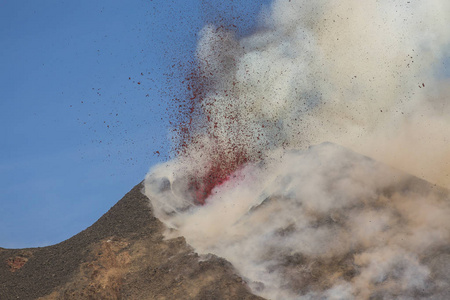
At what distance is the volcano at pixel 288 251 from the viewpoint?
21.6m

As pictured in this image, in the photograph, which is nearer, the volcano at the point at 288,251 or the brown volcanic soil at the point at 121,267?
the volcano at the point at 288,251

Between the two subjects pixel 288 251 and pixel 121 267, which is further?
pixel 121 267

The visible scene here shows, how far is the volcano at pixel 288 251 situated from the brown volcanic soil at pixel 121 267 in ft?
0.18

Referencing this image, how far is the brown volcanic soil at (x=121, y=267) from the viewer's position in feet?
75.0

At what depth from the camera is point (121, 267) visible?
25.1 meters

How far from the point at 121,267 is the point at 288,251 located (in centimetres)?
716

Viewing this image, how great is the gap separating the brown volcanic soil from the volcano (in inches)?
2.1

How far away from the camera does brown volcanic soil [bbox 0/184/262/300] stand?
901 inches

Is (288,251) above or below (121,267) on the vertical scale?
above

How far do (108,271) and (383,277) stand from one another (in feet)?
37.1

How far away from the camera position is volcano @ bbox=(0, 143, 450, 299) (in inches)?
850

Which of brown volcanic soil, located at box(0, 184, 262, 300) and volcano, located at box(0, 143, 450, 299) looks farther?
brown volcanic soil, located at box(0, 184, 262, 300)

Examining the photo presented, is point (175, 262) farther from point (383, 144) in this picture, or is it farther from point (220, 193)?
point (383, 144)

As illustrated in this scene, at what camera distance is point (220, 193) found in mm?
29594
